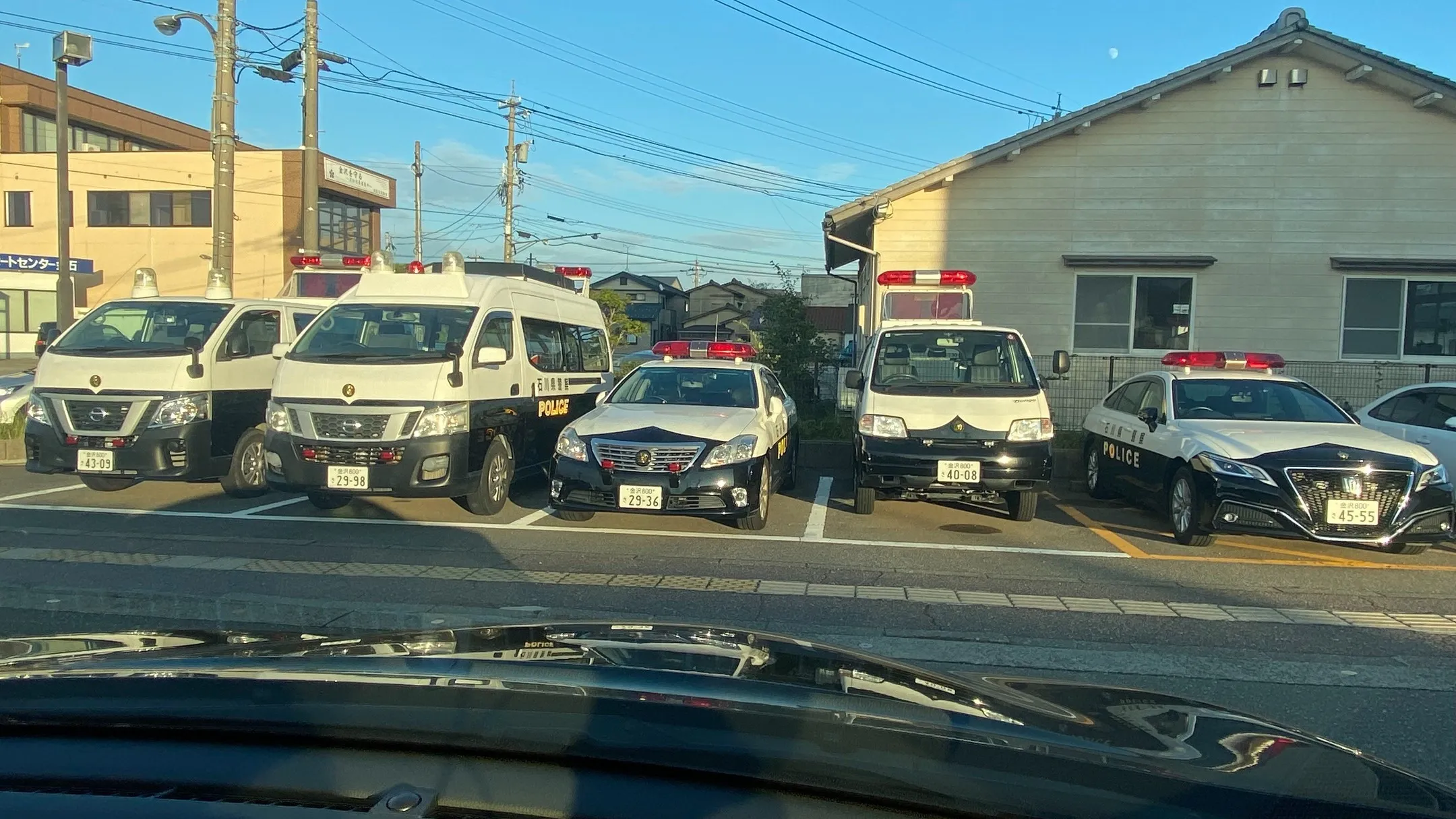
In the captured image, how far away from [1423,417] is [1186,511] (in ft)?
11.7

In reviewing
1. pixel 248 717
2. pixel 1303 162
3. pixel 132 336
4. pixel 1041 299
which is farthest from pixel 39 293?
pixel 248 717

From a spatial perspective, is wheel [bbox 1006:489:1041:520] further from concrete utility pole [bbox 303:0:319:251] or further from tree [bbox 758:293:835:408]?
concrete utility pole [bbox 303:0:319:251]

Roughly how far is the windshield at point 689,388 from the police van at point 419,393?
1.10m

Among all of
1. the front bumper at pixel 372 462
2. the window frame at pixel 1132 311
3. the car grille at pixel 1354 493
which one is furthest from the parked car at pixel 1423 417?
the front bumper at pixel 372 462

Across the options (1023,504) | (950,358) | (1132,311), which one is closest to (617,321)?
(1132,311)

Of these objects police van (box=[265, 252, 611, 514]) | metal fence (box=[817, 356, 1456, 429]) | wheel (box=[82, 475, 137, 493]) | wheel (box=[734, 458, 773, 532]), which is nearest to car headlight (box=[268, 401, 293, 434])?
police van (box=[265, 252, 611, 514])

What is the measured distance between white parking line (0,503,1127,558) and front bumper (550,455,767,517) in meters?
0.45

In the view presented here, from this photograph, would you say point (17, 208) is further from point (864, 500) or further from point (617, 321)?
point (864, 500)

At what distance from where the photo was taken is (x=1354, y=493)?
24.5ft

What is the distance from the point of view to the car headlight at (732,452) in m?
8.23

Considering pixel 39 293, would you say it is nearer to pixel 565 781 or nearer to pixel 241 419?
pixel 241 419

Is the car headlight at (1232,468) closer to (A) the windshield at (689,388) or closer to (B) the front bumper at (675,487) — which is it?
(B) the front bumper at (675,487)

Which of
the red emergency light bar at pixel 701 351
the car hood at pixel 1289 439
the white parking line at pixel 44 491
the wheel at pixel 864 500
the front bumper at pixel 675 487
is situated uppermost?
A: the red emergency light bar at pixel 701 351

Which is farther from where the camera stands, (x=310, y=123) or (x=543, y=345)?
(x=310, y=123)
